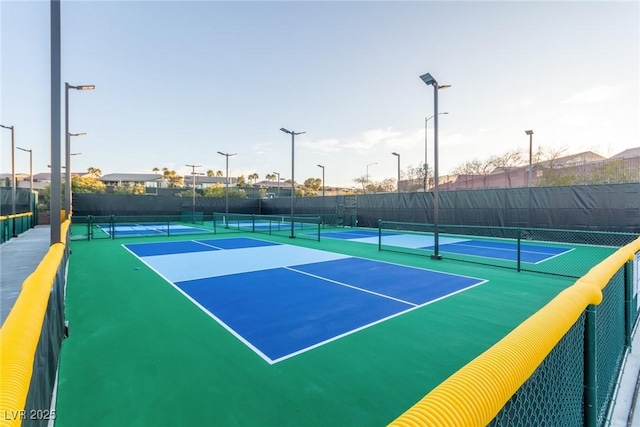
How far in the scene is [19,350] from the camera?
142 cm

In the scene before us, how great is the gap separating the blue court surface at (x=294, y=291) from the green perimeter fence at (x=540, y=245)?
265cm

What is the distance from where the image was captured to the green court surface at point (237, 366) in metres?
3.06

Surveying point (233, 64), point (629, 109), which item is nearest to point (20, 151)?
point (233, 64)

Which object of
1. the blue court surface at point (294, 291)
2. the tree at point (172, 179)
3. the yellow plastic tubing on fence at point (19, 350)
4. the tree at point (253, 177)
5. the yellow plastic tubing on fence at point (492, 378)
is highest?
the tree at point (253, 177)

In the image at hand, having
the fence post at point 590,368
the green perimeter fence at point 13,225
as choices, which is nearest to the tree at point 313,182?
the green perimeter fence at point 13,225

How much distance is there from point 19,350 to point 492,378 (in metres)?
1.89

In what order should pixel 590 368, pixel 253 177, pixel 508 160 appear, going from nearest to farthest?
pixel 590 368 → pixel 508 160 → pixel 253 177

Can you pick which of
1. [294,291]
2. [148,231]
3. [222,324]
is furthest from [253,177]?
[222,324]

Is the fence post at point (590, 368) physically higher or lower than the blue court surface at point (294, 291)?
higher

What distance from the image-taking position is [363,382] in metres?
3.58

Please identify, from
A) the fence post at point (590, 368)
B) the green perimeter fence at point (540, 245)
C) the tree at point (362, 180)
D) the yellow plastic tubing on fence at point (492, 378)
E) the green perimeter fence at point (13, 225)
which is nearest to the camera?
the yellow plastic tubing on fence at point (492, 378)

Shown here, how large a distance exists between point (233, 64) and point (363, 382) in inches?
967

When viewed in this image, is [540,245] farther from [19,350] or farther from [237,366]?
[19,350]

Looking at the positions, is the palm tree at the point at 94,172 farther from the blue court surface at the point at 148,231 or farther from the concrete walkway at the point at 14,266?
the concrete walkway at the point at 14,266
